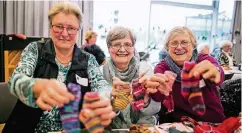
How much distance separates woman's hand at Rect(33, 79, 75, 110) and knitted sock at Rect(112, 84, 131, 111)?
0.40 metres

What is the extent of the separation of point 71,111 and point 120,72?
36.0 inches

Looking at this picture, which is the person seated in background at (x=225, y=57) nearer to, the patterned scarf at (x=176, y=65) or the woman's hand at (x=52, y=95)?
the patterned scarf at (x=176, y=65)

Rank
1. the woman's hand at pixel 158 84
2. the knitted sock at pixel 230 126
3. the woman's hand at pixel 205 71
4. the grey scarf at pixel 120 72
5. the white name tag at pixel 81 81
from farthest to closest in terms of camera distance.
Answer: the grey scarf at pixel 120 72 → the white name tag at pixel 81 81 → the knitted sock at pixel 230 126 → the woman's hand at pixel 158 84 → the woman's hand at pixel 205 71

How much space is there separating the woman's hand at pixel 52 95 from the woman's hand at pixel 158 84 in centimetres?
44

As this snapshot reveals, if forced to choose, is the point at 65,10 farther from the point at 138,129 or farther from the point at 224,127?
the point at 224,127

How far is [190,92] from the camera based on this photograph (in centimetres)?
105

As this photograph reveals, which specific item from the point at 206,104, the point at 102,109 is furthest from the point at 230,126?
the point at 102,109

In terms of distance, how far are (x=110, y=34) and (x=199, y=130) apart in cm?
83

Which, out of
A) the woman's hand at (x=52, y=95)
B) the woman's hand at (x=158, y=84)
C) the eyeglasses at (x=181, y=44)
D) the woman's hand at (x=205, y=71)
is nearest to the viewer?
the woman's hand at (x=52, y=95)

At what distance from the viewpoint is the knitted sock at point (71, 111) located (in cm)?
83

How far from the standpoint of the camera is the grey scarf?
1686 mm

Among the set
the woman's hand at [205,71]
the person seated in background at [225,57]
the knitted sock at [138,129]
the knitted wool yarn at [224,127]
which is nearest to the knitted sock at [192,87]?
the woman's hand at [205,71]

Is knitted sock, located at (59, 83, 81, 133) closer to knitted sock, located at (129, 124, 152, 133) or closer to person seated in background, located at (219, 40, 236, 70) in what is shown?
knitted sock, located at (129, 124, 152, 133)

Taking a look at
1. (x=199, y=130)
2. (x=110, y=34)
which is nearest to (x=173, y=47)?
(x=110, y=34)
